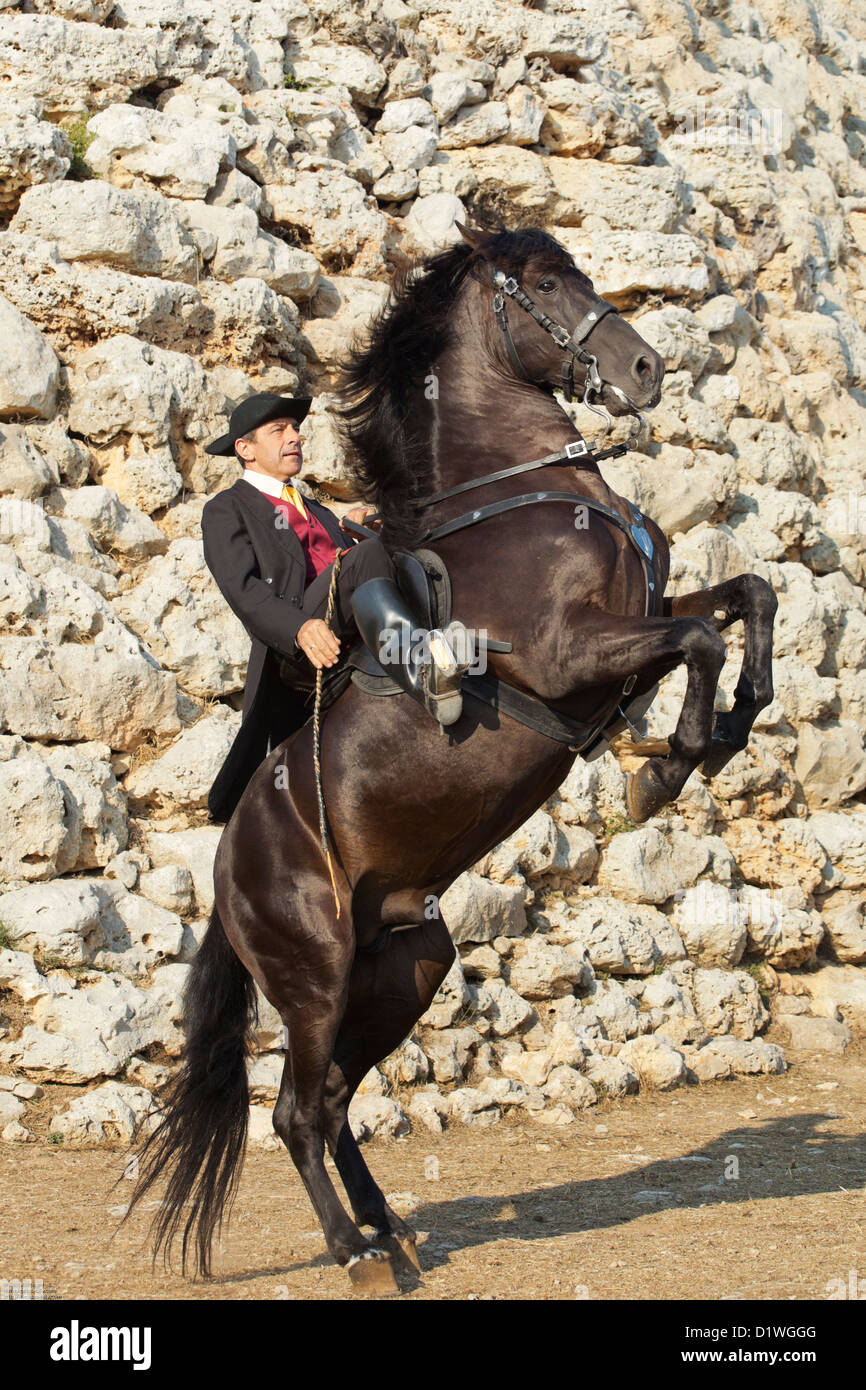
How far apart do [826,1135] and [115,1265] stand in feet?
12.3

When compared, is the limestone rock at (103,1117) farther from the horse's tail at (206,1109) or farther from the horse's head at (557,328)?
the horse's head at (557,328)

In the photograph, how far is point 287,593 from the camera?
4809 mm

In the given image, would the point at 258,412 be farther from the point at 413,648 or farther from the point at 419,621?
the point at 413,648

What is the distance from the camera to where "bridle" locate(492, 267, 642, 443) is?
4.41 meters

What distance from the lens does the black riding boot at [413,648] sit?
4.11 metres

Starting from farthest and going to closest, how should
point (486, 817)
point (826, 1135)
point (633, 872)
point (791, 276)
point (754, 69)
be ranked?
point (754, 69), point (791, 276), point (633, 872), point (826, 1135), point (486, 817)

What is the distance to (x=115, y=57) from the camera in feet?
30.2

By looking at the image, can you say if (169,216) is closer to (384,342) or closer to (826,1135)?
(384,342)

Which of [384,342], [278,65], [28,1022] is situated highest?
[278,65]

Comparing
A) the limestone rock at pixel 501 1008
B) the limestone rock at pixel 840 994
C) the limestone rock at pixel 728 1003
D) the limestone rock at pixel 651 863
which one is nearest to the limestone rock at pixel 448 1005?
the limestone rock at pixel 501 1008

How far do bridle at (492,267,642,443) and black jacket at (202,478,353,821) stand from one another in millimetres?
993

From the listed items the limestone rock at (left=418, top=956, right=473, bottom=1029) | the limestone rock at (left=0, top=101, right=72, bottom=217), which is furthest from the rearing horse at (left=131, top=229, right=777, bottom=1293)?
the limestone rock at (left=0, top=101, right=72, bottom=217)

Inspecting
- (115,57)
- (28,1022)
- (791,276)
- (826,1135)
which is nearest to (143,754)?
(28,1022)

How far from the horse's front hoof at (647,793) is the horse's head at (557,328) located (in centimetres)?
A: 115
